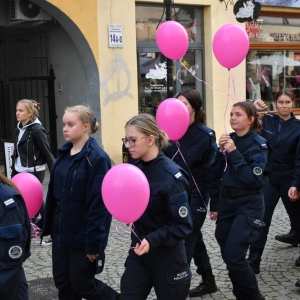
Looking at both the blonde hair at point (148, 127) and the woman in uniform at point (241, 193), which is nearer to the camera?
the blonde hair at point (148, 127)

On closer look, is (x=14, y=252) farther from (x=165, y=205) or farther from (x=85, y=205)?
(x=85, y=205)

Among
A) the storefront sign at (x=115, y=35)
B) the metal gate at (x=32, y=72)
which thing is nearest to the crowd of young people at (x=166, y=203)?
the storefront sign at (x=115, y=35)

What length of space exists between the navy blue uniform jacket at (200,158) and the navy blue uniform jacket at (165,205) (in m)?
1.45

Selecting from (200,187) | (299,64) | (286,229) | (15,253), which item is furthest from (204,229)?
(299,64)

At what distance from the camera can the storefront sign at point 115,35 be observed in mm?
11836

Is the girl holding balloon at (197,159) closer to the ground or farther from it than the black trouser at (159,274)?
farther from it

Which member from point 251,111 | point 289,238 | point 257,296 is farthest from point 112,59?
point 257,296

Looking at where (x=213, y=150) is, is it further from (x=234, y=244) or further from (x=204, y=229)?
(x=204, y=229)

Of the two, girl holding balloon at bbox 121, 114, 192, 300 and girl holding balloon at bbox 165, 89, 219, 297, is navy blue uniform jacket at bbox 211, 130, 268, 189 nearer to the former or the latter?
girl holding balloon at bbox 165, 89, 219, 297

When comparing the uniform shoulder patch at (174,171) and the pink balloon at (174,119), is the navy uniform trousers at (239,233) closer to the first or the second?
the pink balloon at (174,119)

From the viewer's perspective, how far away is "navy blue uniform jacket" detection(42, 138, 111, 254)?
Result: 14.4ft

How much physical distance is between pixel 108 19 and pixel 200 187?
710cm

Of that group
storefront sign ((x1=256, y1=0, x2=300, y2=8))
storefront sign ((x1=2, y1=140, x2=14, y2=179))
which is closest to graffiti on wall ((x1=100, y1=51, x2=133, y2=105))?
storefront sign ((x1=2, y1=140, x2=14, y2=179))

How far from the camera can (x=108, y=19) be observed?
11844 millimetres
